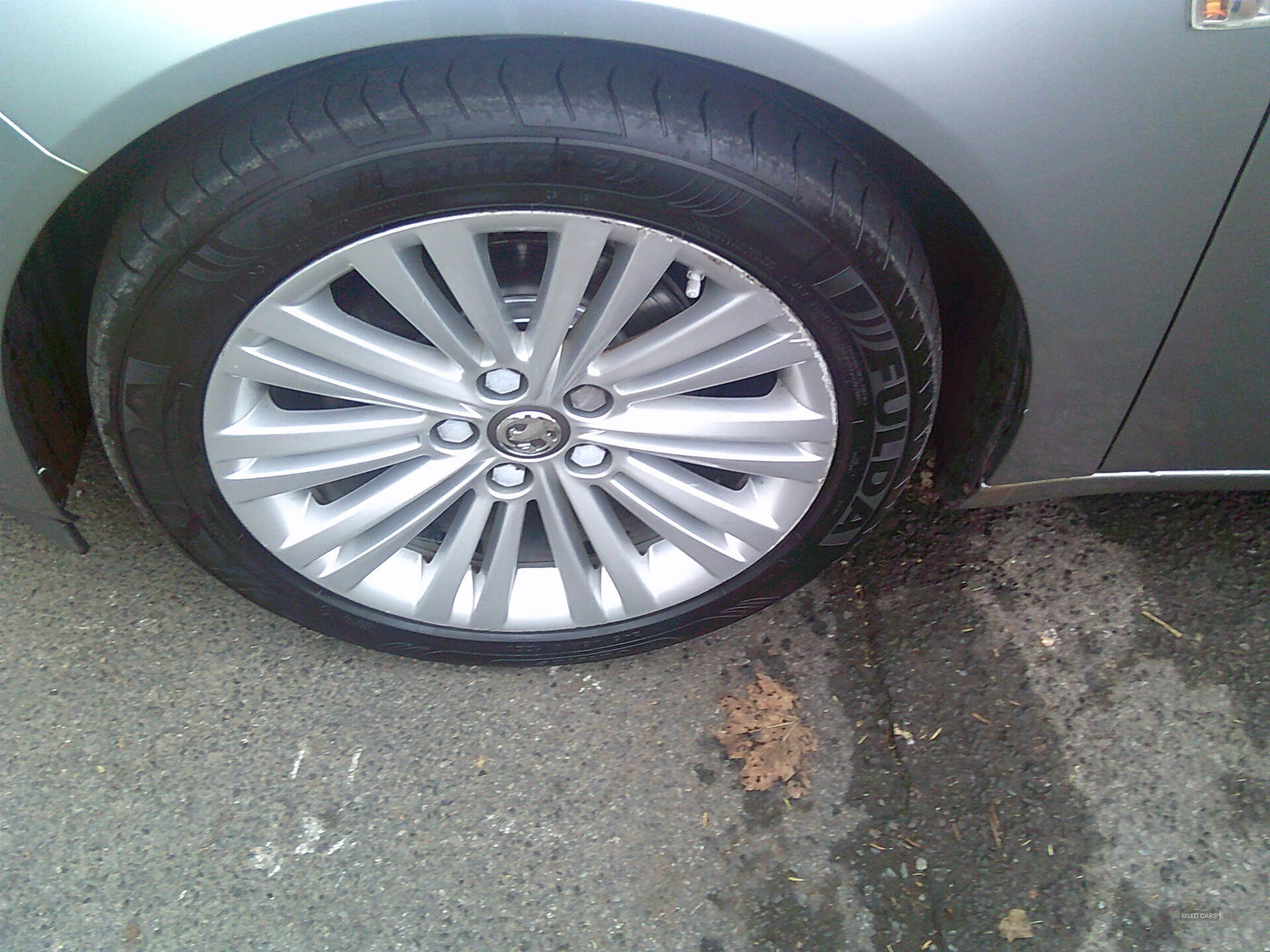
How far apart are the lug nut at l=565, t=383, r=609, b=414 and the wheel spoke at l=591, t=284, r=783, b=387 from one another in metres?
0.03

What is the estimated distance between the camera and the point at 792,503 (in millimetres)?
1568

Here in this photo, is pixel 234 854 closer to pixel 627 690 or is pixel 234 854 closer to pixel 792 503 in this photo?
pixel 627 690

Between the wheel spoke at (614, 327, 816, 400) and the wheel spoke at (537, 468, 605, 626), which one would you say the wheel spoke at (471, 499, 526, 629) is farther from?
the wheel spoke at (614, 327, 816, 400)

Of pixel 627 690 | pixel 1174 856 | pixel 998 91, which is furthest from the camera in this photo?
pixel 627 690

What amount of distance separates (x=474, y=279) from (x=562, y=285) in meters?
0.11

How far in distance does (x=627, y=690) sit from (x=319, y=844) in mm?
570

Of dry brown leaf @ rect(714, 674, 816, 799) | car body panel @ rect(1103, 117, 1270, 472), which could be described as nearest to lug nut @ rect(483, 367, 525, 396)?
dry brown leaf @ rect(714, 674, 816, 799)

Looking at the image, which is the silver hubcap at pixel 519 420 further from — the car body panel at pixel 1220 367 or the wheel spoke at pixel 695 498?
the car body panel at pixel 1220 367

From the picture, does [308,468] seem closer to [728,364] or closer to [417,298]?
[417,298]

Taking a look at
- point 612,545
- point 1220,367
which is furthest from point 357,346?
point 1220,367

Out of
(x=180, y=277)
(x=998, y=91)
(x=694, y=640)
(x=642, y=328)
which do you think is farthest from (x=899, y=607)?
(x=180, y=277)

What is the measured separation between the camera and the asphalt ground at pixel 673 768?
151 cm

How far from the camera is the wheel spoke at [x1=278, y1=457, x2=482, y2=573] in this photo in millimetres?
1548

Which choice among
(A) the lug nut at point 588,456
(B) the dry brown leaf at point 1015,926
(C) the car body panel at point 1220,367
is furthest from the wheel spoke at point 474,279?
(B) the dry brown leaf at point 1015,926
